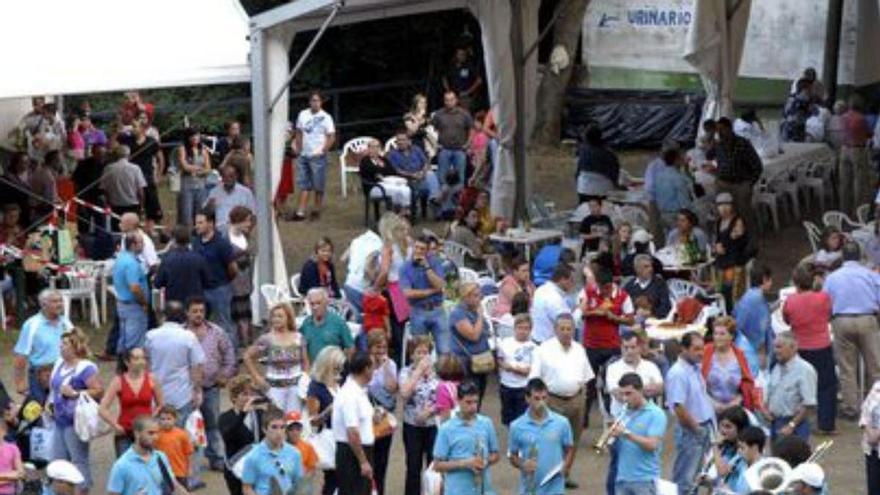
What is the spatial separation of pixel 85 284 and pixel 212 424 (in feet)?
17.5

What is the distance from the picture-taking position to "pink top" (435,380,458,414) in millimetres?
16297

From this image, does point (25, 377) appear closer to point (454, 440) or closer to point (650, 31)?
point (454, 440)

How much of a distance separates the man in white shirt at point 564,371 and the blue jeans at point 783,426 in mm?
1344

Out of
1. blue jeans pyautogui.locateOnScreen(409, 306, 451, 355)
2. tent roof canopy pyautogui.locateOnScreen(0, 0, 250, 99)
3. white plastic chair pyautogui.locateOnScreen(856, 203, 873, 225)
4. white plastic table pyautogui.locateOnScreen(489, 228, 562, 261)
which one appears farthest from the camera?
white plastic chair pyautogui.locateOnScreen(856, 203, 873, 225)

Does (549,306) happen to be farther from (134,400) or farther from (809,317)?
(134,400)

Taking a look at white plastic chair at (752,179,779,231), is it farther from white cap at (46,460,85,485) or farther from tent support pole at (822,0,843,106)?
white cap at (46,460,85,485)

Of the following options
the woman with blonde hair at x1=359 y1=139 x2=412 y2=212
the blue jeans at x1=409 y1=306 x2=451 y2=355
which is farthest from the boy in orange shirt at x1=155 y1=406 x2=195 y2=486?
the woman with blonde hair at x1=359 y1=139 x2=412 y2=212

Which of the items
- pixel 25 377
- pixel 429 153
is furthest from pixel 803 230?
pixel 25 377

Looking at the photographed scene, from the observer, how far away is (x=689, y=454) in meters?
16.6

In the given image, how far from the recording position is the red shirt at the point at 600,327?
62.1ft

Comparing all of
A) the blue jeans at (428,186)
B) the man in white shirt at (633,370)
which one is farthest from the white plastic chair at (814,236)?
the man in white shirt at (633,370)

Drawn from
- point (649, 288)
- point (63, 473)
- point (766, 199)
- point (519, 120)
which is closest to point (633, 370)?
point (649, 288)

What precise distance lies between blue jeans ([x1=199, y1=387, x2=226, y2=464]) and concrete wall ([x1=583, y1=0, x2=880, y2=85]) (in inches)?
624

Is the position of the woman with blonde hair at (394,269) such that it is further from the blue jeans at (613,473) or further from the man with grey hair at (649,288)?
the blue jeans at (613,473)
